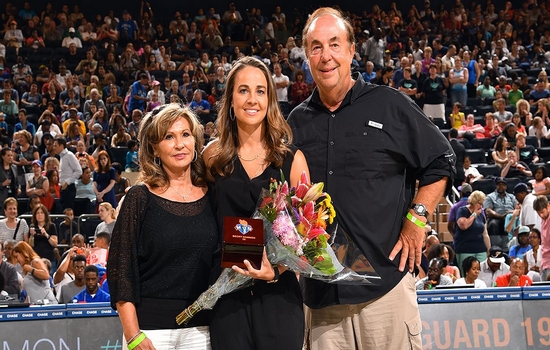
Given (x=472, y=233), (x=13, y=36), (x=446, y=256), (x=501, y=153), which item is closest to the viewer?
(x=446, y=256)

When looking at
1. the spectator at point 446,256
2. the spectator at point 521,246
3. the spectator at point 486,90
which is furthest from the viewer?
the spectator at point 486,90

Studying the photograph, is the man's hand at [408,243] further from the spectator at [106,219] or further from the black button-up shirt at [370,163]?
the spectator at [106,219]

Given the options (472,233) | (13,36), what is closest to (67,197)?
(472,233)

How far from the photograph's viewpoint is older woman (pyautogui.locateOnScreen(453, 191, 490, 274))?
11.6 meters

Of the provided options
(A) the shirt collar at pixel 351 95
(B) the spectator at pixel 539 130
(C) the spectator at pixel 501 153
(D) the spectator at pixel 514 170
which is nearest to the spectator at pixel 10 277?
(A) the shirt collar at pixel 351 95

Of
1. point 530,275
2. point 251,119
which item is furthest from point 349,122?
point 530,275

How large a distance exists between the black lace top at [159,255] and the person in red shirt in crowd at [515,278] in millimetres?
5953

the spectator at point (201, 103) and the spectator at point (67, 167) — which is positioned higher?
the spectator at point (201, 103)

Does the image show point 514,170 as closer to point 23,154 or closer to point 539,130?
point 539,130

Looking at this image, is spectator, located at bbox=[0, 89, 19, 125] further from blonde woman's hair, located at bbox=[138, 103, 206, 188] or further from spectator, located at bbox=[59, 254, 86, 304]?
blonde woman's hair, located at bbox=[138, 103, 206, 188]

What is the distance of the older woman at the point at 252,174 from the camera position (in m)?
3.63

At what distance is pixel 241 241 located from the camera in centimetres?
342

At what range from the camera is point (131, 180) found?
46.5 ft

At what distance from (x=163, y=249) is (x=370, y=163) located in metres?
0.96
